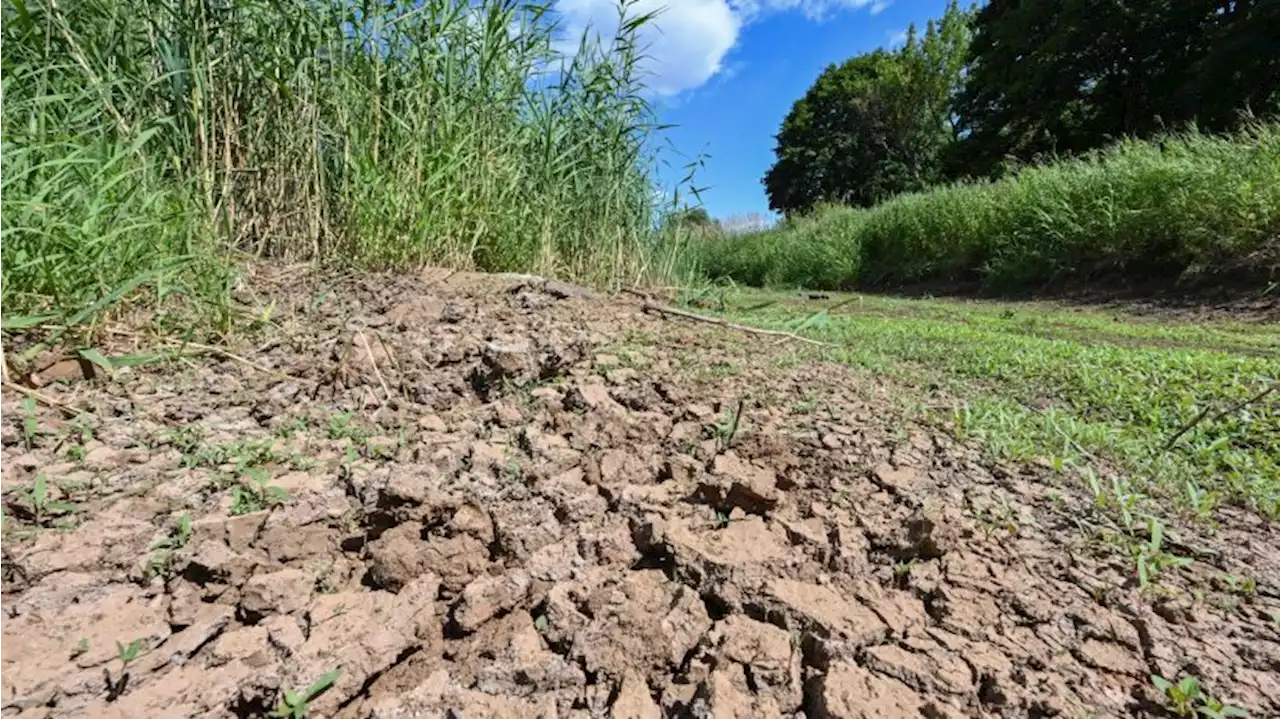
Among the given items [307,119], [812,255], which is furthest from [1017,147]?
[307,119]

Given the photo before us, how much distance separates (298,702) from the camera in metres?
0.72

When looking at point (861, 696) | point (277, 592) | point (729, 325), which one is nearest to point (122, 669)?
point (277, 592)

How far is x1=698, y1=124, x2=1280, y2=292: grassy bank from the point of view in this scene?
5.29 metres

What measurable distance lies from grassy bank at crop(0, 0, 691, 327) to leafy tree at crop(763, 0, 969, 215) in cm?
1865

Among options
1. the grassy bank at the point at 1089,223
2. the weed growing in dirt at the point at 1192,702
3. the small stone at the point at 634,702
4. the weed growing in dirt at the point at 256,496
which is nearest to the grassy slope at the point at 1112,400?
the weed growing in dirt at the point at 1192,702

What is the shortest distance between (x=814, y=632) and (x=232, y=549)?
0.78 metres

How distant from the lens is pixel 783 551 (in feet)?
3.15

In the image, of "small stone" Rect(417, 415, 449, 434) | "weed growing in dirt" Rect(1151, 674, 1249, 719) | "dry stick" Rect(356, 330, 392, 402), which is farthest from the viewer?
"dry stick" Rect(356, 330, 392, 402)

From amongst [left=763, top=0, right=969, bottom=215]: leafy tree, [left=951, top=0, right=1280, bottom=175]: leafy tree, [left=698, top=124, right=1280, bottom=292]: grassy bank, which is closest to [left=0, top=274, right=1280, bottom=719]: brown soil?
[left=698, top=124, right=1280, bottom=292]: grassy bank

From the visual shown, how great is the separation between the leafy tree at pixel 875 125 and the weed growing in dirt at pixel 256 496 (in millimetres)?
20741

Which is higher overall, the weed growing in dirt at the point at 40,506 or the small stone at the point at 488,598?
the weed growing in dirt at the point at 40,506

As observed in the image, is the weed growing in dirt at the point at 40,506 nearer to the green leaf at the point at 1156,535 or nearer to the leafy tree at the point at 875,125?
the green leaf at the point at 1156,535

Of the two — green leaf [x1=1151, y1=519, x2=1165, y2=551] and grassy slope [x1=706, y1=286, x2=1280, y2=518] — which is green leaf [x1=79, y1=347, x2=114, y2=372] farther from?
green leaf [x1=1151, y1=519, x2=1165, y2=551]

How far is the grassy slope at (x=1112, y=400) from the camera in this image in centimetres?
128
